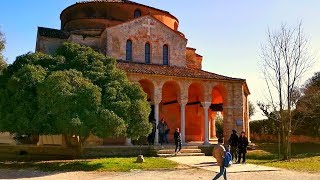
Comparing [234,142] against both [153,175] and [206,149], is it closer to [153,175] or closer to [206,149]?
[206,149]

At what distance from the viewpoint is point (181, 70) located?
25.7 meters

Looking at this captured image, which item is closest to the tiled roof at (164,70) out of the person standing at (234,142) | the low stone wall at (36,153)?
the low stone wall at (36,153)

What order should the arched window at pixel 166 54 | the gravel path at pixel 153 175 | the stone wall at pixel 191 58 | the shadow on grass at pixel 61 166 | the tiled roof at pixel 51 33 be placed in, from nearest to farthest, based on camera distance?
1. the gravel path at pixel 153 175
2. the shadow on grass at pixel 61 166
3. the arched window at pixel 166 54
4. the tiled roof at pixel 51 33
5. the stone wall at pixel 191 58

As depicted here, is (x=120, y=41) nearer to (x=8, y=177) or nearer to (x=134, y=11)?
(x=134, y=11)

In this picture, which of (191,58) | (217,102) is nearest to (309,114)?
(217,102)

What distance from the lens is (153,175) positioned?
1416cm

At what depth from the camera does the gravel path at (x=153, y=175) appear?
44.5 ft

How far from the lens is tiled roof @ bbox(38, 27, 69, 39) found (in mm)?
28386

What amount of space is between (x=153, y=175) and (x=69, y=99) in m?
4.80

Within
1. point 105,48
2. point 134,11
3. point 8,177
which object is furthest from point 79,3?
point 8,177

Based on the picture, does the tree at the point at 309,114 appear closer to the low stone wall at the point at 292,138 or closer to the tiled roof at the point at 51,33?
the low stone wall at the point at 292,138

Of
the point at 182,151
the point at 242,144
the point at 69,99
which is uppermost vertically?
the point at 69,99

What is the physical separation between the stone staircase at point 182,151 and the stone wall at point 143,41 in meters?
7.35

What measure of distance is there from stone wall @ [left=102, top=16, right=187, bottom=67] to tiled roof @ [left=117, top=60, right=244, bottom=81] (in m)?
0.98
